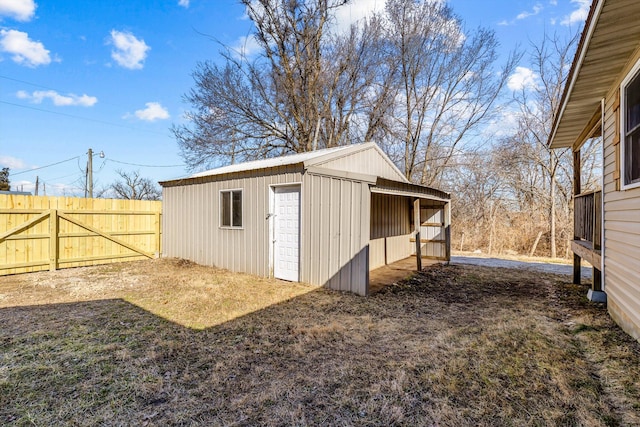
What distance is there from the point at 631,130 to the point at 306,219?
15.6ft

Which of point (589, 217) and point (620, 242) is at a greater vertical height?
point (589, 217)

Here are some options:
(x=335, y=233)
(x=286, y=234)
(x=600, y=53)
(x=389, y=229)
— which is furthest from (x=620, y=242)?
(x=389, y=229)

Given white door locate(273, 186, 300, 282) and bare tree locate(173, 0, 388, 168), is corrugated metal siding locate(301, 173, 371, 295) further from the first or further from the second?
bare tree locate(173, 0, 388, 168)

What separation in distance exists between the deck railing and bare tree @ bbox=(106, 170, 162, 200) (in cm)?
2905

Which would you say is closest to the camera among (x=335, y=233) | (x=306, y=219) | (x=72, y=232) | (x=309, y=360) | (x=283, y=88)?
(x=309, y=360)

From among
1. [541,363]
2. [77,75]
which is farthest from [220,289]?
[77,75]

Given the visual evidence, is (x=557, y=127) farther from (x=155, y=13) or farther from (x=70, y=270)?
(x=155, y=13)

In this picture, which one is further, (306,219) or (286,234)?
(286,234)

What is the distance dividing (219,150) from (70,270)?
9318mm

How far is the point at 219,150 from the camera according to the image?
51.1ft

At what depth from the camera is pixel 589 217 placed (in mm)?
5461

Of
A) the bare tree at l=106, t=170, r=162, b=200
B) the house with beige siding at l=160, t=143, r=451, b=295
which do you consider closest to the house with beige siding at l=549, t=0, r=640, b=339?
the house with beige siding at l=160, t=143, r=451, b=295

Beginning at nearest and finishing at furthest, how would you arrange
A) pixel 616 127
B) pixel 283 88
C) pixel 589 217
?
pixel 616 127
pixel 589 217
pixel 283 88

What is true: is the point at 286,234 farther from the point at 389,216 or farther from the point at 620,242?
the point at 620,242
